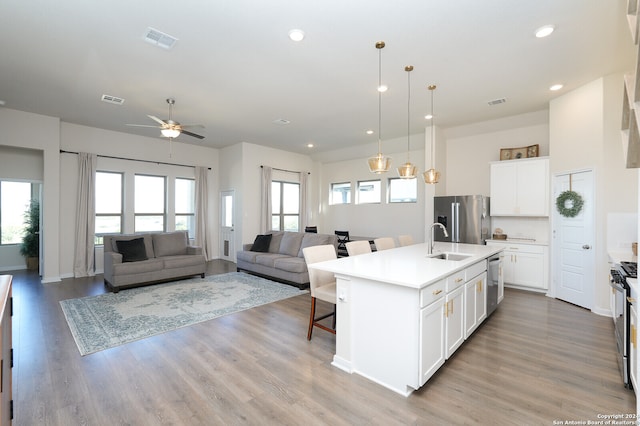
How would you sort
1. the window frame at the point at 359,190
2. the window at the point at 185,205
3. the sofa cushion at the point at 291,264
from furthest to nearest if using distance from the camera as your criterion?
the window frame at the point at 359,190, the window at the point at 185,205, the sofa cushion at the point at 291,264

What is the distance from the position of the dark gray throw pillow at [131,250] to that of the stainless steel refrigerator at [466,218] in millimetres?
5815

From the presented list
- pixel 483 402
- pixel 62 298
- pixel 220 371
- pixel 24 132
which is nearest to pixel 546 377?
pixel 483 402

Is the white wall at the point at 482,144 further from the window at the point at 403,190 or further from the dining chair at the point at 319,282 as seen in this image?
the dining chair at the point at 319,282

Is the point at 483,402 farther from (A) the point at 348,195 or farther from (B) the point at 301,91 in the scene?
(A) the point at 348,195

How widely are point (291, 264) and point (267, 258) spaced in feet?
2.42

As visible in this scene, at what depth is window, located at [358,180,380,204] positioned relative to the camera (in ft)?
27.3

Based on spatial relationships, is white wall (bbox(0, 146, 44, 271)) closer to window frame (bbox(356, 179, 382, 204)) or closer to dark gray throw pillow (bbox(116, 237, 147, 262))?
dark gray throw pillow (bbox(116, 237, 147, 262))

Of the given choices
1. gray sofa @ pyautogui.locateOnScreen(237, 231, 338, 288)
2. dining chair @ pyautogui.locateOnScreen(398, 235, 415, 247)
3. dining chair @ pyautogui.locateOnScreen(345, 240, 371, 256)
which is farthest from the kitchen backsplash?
dining chair @ pyautogui.locateOnScreen(345, 240, 371, 256)

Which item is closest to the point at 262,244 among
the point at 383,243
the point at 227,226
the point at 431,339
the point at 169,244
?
the point at 169,244

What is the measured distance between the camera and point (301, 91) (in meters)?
4.46

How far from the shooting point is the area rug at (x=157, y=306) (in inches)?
129

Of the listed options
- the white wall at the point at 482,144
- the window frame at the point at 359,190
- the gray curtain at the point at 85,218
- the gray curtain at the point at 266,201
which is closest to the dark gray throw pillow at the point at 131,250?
the gray curtain at the point at 85,218

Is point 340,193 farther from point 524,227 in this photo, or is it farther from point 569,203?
point 569,203

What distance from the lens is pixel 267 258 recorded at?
5789 millimetres
